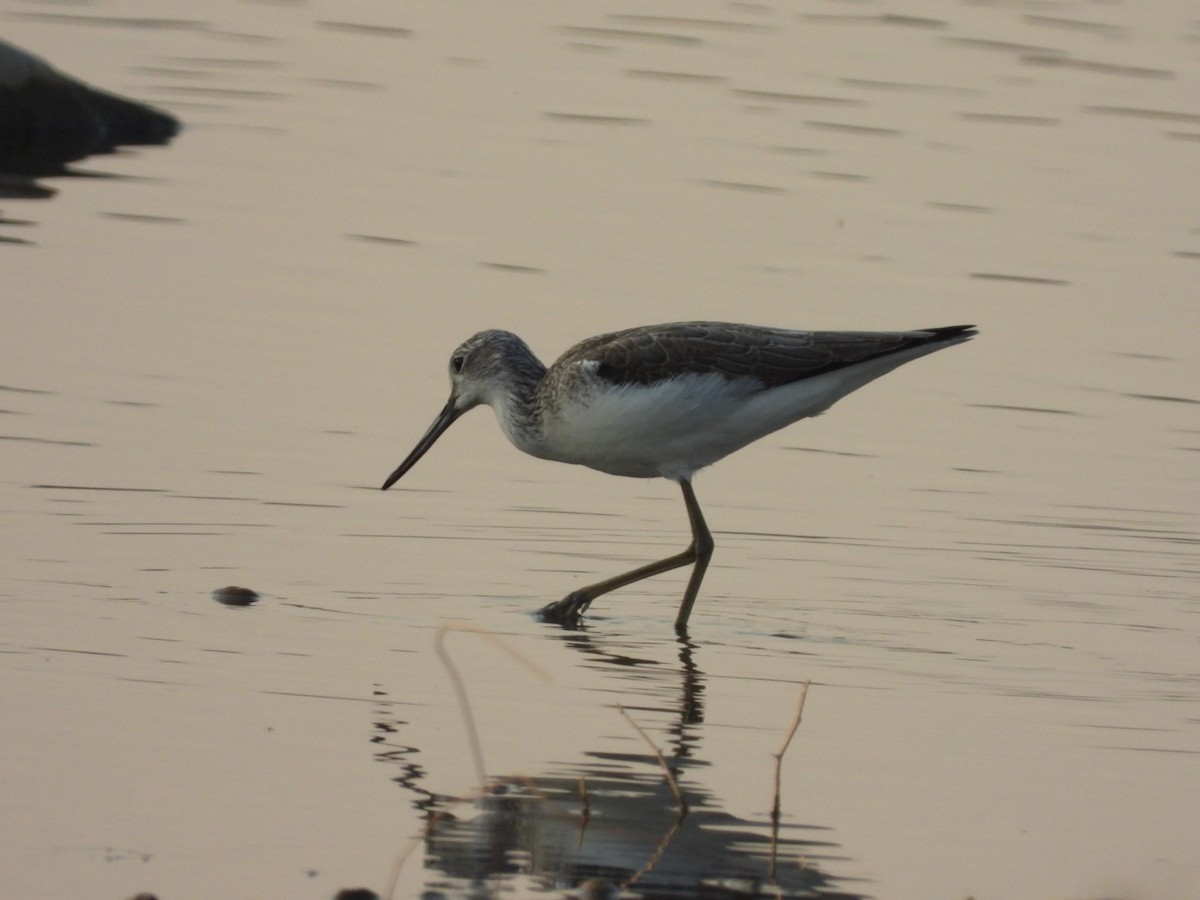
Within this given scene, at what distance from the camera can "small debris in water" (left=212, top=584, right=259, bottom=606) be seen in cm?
873

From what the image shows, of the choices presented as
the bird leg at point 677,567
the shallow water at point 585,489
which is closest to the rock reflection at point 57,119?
the shallow water at point 585,489

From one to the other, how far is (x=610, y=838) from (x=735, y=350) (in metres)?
3.35

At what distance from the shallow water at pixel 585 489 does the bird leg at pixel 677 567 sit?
144 millimetres

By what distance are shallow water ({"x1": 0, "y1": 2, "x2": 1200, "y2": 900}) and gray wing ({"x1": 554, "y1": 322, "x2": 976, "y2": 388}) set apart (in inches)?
35.2

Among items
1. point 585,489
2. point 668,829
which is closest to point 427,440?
point 585,489

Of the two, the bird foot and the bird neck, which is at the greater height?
the bird neck

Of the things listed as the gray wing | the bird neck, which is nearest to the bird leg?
the gray wing

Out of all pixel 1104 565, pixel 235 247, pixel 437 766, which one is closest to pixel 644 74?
pixel 235 247

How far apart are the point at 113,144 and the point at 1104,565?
910cm

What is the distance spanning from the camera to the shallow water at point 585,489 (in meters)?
6.77

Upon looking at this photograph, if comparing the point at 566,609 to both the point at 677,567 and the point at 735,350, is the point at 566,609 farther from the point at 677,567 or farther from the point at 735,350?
the point at 735,350

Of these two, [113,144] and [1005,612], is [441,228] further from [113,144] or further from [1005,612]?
[1005,612]

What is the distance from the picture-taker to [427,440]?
10273 millimetres

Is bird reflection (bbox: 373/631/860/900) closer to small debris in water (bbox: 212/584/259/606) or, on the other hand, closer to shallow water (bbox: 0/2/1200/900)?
shallow water (bbox: 0/2/1200/900)
